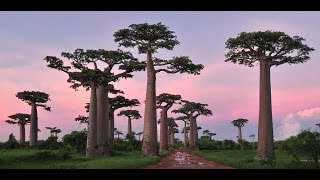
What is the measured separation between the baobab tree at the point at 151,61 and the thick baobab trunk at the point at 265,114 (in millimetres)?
5573

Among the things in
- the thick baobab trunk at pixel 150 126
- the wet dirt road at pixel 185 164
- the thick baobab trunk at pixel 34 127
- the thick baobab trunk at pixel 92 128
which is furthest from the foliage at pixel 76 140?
the thick baobab trunk at pixel 34 127

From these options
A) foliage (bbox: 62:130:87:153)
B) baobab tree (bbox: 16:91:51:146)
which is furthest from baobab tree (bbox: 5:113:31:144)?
foliage (bbox: 62:130:87:153)

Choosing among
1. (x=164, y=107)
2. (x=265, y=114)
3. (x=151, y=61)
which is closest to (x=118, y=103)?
(x=164, y=107)

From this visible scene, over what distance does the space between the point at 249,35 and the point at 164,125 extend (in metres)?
27.4

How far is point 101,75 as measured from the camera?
25.3m

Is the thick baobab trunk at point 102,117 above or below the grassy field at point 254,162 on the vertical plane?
above

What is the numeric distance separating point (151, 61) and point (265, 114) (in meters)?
7.88

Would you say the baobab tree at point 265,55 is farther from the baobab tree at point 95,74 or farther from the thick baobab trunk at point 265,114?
the baobab tree at point 95,74

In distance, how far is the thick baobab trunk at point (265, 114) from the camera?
21281 millimetres

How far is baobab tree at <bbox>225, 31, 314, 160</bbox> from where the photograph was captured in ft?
70.5

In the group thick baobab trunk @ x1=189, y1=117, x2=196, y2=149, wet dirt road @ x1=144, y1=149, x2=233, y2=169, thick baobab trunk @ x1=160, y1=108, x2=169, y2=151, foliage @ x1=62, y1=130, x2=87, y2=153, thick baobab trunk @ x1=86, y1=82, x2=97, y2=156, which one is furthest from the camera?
thick baobab trunk @ x1=189, y1=117, x2=196, y2=149

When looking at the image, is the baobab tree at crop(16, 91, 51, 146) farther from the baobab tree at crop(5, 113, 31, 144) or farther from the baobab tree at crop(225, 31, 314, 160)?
the baobab tree at crop(225, 31, 314, 160)

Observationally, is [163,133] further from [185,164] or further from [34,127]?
[185,164]
